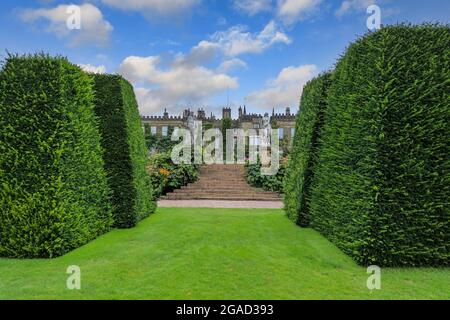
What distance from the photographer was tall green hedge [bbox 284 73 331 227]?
26.9 feet

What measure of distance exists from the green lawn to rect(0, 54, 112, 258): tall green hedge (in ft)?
1.53

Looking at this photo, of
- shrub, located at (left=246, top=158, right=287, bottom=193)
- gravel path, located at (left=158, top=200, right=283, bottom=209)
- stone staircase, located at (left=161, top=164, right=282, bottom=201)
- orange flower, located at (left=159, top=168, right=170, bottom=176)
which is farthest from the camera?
shrub, located at (left=246, top=158, right=287, bottom=193)

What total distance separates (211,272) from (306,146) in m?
5.22

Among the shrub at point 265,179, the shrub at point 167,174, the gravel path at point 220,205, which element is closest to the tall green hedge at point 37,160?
the gravel path at point 220,205

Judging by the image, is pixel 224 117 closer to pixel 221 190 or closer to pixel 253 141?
pixel 253 141

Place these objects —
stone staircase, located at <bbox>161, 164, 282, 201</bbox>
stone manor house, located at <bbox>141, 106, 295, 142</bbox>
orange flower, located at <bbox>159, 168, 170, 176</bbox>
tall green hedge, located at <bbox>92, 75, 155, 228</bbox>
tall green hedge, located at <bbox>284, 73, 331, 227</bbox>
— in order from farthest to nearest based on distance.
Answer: stone manor house, located at <bbox>141, 106, 295, 142</bbox>, orange flower, located at <bbox>159, 168, 170, 176</bbox>, stone staircase, located at <bbox>161, 164, 282, 201</bbox>, tall green hedge, located at <bbox>92, 75, 155, 228</bbox>, tall green hedge, located at <bbox>284, 73, 331, 227</bbox>

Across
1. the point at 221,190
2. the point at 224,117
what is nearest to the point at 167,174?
the point at 221,190

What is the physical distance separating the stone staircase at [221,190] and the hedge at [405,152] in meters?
11.2

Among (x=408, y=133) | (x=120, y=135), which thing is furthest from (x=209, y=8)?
(x=408, y=133)

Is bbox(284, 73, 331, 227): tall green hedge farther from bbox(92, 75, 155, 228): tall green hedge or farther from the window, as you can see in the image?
the window

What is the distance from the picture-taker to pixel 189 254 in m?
5.59

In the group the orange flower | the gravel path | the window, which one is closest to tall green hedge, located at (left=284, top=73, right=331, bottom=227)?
the gravel path

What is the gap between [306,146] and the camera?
862cm
